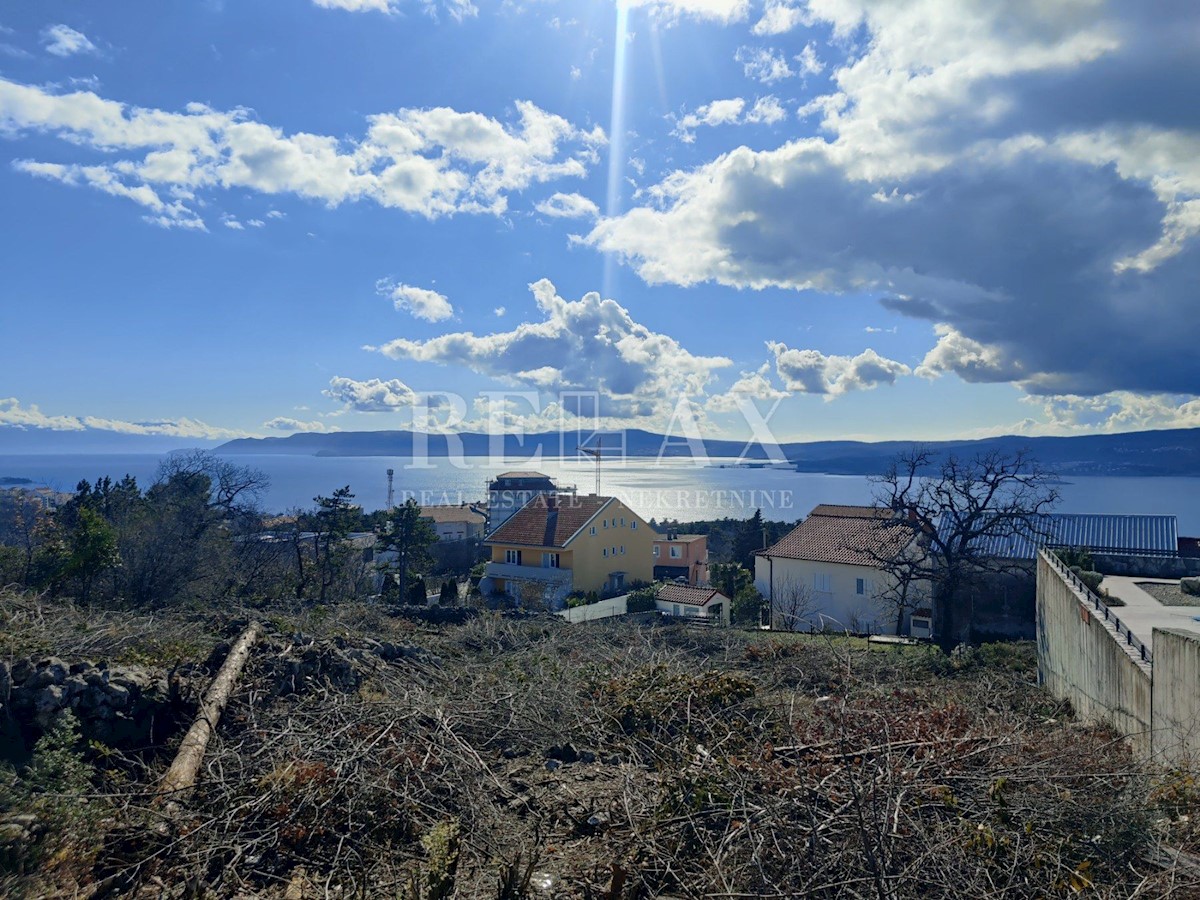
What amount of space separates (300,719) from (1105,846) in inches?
246

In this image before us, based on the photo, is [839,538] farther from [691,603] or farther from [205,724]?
[205,724]

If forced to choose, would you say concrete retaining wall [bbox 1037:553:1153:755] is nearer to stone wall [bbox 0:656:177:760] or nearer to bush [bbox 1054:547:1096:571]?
bush [bbox 1054:547:1096:571]

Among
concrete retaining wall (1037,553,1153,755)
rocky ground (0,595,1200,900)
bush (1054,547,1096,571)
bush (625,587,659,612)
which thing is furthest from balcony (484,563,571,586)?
rocky ground (0,595,1200,900)

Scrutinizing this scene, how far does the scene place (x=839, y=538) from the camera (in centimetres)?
2841

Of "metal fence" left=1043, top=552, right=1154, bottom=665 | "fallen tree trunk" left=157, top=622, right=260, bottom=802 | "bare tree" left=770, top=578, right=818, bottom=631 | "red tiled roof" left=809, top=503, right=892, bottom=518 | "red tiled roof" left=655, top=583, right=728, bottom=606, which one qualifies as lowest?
"bare tree" left=770, top=578, right=818, bottom=631

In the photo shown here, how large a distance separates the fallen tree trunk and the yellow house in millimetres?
21085

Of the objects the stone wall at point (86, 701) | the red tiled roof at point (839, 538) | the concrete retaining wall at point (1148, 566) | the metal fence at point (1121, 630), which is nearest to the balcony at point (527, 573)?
the red tiled roof at point (839, 538)

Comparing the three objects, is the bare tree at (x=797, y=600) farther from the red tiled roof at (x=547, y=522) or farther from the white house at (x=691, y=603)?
the red tiled roof at (x=547, y=522)

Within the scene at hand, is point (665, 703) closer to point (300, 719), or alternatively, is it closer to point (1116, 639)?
point (300, 719)

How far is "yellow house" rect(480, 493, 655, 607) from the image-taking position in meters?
30.8

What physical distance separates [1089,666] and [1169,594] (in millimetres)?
7457

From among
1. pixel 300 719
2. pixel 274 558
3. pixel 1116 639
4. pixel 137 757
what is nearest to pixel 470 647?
pixel 300 719

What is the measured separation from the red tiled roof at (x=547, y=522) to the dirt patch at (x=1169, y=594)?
20822 millimetres

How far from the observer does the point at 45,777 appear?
4.56m
